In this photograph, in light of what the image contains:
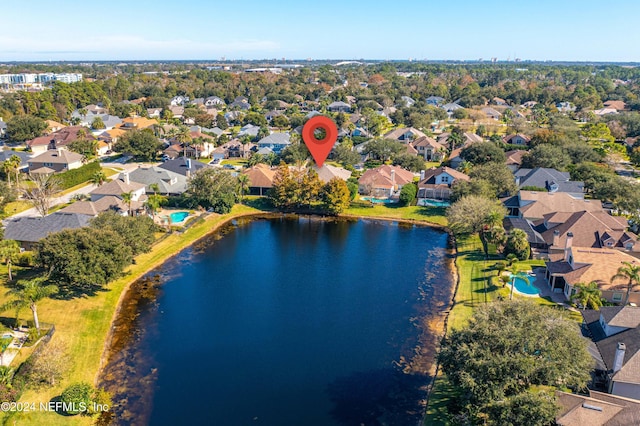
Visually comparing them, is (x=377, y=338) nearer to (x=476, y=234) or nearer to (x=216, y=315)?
(x=216, y=315)

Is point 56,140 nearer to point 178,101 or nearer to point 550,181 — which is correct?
point 178,101

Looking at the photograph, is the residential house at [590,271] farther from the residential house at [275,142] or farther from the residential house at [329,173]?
the residential house at [275,142]

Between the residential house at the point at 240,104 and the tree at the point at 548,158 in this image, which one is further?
the residential house at the point at 240,104

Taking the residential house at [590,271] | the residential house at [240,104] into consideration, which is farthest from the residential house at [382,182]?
the residential house at [240,104]

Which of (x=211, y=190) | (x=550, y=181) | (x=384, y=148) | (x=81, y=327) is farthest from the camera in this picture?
(x=384, y=148)

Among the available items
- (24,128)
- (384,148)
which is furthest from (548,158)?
(24,128)

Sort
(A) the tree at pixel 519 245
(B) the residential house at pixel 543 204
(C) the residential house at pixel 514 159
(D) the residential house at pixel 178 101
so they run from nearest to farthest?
1. (A) the tree at pixel 519 245
2. (B) the residential house at pixel 543 204
3. (C) the residential house at pixel 514 159
4. (D) the residential house at pixel 178 101
